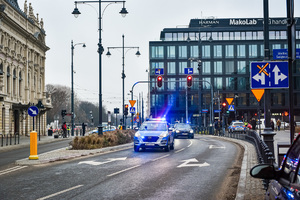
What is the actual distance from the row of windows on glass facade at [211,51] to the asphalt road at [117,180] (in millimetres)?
81048

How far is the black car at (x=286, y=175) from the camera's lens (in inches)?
139

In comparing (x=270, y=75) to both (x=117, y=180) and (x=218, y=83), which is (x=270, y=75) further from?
(x=218, y=83)

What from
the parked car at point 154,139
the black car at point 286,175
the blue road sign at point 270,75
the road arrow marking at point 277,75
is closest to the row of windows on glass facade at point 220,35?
the parked car at point 154,139

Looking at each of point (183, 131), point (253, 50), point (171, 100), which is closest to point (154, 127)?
point (183, 131)

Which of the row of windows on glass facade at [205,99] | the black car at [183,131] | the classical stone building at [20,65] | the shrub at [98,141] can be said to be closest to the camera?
the shrub at [98,141]

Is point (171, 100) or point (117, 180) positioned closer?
point (117, 180)

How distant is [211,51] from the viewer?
9638 cm

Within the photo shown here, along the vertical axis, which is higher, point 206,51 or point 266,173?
point 206,51

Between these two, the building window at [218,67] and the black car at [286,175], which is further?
the building window at [218,67]

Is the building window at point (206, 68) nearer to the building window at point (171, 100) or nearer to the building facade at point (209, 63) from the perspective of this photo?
the building facade at point (209, 63)

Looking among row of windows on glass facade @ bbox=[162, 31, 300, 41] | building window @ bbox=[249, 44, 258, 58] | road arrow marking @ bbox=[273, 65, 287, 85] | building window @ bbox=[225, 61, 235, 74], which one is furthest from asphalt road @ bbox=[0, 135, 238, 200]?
building window @ bbox=[249, 44, 258, 58]

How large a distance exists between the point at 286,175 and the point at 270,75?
7.43m

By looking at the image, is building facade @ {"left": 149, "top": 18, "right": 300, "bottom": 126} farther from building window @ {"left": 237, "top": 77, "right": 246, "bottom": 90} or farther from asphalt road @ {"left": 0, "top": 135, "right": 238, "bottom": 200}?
asphalt road @ {"left": 0, "top": 135, "right": 238, "bottom": 200}

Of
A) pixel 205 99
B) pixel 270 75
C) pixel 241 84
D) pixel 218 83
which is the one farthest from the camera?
pixel 218 83
